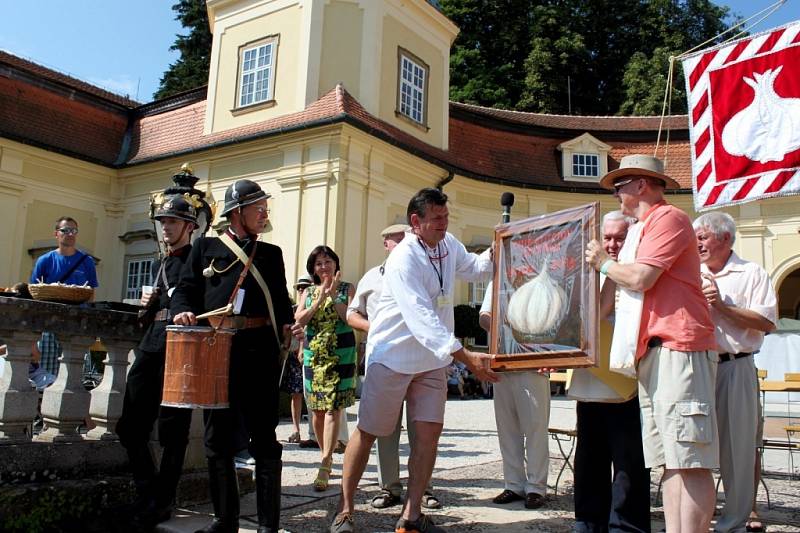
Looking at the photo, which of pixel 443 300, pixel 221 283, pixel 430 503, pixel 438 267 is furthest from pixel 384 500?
pixel 221 283

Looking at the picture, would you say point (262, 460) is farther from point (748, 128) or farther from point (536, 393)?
point (748, 128)

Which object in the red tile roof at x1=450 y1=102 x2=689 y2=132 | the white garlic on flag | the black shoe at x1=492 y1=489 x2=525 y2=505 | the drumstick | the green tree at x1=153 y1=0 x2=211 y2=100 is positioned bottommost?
the black shoe at x1=492 y1=489 x2=525 y2=505

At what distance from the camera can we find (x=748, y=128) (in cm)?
672

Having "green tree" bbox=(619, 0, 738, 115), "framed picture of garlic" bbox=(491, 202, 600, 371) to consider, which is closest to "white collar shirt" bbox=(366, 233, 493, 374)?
"framed picture of garlic" bbox=(491, 202, 600, 371)

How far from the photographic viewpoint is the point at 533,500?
4699 mm

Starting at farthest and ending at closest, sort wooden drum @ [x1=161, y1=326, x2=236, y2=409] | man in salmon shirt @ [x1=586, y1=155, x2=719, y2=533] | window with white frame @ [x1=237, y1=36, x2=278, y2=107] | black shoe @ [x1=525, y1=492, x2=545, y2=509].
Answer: window with white frame @ [x1=237, y1=36, x2=278, y2=107], black shoe @ [x1=525, y1=492, x2=545, y2=509], wooden drum @ [x1=161, y1=326, x2=236, y2=409], man in salmon shirt @ [x1=586, y1=155, x2=719, y2=533]

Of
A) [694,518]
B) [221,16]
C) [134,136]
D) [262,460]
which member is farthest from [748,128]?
[134,136]

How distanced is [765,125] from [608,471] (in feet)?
14.5

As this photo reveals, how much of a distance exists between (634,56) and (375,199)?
72.7ft

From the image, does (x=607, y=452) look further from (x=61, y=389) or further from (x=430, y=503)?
(x=61, y=389)

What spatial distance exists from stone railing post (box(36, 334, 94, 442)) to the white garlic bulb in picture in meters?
2.66

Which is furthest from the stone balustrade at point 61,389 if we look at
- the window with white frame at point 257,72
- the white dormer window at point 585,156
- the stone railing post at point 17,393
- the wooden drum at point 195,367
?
the white dormer window at point 585,156

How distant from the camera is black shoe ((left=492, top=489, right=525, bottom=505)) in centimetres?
479

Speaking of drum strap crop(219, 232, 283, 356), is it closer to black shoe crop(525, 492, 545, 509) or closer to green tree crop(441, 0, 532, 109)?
black shoe crop(525, 492, 545, 509)
